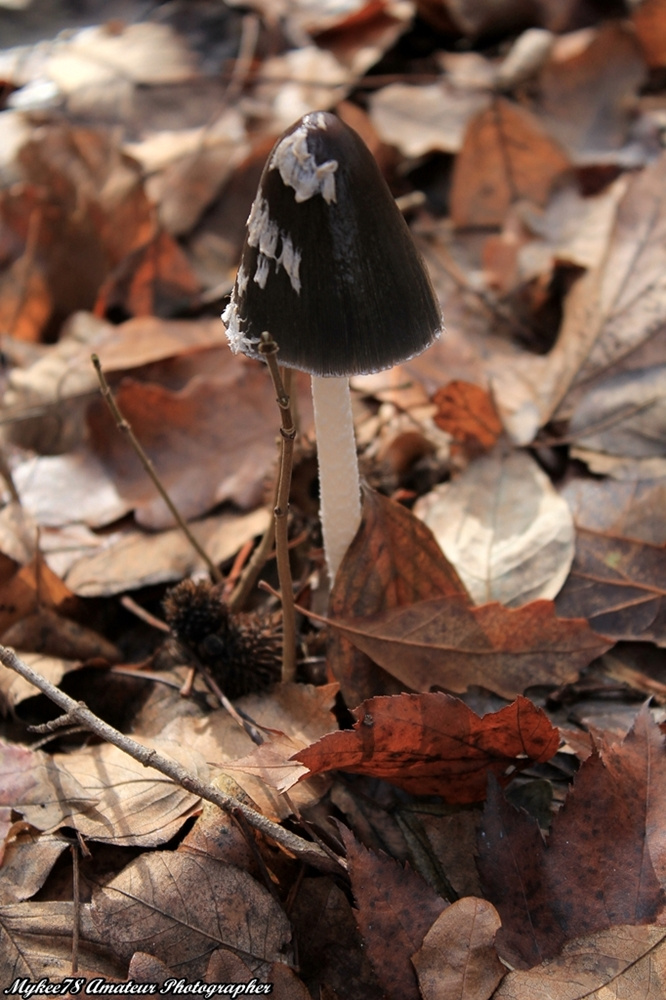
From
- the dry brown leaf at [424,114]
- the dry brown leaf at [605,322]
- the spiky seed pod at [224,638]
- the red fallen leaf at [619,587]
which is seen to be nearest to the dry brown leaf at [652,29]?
the dry brown leaf at [424,114]

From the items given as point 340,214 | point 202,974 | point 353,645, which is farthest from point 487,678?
point 340,214

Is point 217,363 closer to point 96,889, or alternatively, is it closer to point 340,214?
point 340,214

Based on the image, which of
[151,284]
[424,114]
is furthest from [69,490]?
[424,114]

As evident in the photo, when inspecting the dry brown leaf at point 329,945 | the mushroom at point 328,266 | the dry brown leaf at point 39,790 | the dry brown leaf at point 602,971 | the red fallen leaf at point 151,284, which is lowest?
the dry brown leaf at point 329,945

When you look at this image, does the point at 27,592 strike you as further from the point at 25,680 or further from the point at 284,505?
the point at 284,505

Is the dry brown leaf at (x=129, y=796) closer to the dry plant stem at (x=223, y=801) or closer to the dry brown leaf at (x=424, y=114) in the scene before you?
the dry plant stem at (x=223, y=801)

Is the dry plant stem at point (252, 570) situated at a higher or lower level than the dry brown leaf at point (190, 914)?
higher
